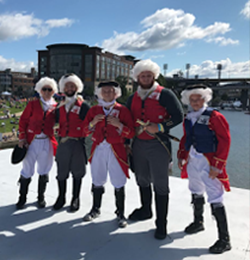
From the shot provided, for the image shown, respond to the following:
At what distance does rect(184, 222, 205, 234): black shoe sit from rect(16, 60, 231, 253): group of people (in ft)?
0.03

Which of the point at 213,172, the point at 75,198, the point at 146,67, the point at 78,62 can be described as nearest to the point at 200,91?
the point at 146,67

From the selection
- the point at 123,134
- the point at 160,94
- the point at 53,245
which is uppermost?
the point at 160,94

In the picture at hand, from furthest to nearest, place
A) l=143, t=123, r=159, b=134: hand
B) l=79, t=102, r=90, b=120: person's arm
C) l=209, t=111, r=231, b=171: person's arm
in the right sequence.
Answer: l=79, t=102, r=90, b=120: person's arm
l=143, t=123, r=159, b=134: hand
l=209, t=111, r=231, b=171: person's arm

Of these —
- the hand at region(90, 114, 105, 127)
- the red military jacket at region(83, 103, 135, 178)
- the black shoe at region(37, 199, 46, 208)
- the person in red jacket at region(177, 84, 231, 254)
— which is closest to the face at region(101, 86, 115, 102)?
the red military jacket at region(83, 103, 135, 178)

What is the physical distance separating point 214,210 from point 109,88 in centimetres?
166

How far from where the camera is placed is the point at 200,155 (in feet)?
7.71

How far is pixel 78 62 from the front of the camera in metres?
56.8

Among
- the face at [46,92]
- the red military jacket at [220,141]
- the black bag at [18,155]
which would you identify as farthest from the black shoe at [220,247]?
the face at [46,92]

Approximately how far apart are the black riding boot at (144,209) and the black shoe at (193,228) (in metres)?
0.49

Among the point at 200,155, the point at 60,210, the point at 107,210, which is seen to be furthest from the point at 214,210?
the point at 60,210

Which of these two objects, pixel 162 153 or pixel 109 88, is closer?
pixel 162 153

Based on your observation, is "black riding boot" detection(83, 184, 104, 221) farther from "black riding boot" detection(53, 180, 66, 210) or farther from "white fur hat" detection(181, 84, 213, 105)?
"white fur hat" detection(181, 84, 213, 105)

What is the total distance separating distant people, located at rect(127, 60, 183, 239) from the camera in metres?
2.45

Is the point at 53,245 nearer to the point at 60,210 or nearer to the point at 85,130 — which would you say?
the point at 60,210
